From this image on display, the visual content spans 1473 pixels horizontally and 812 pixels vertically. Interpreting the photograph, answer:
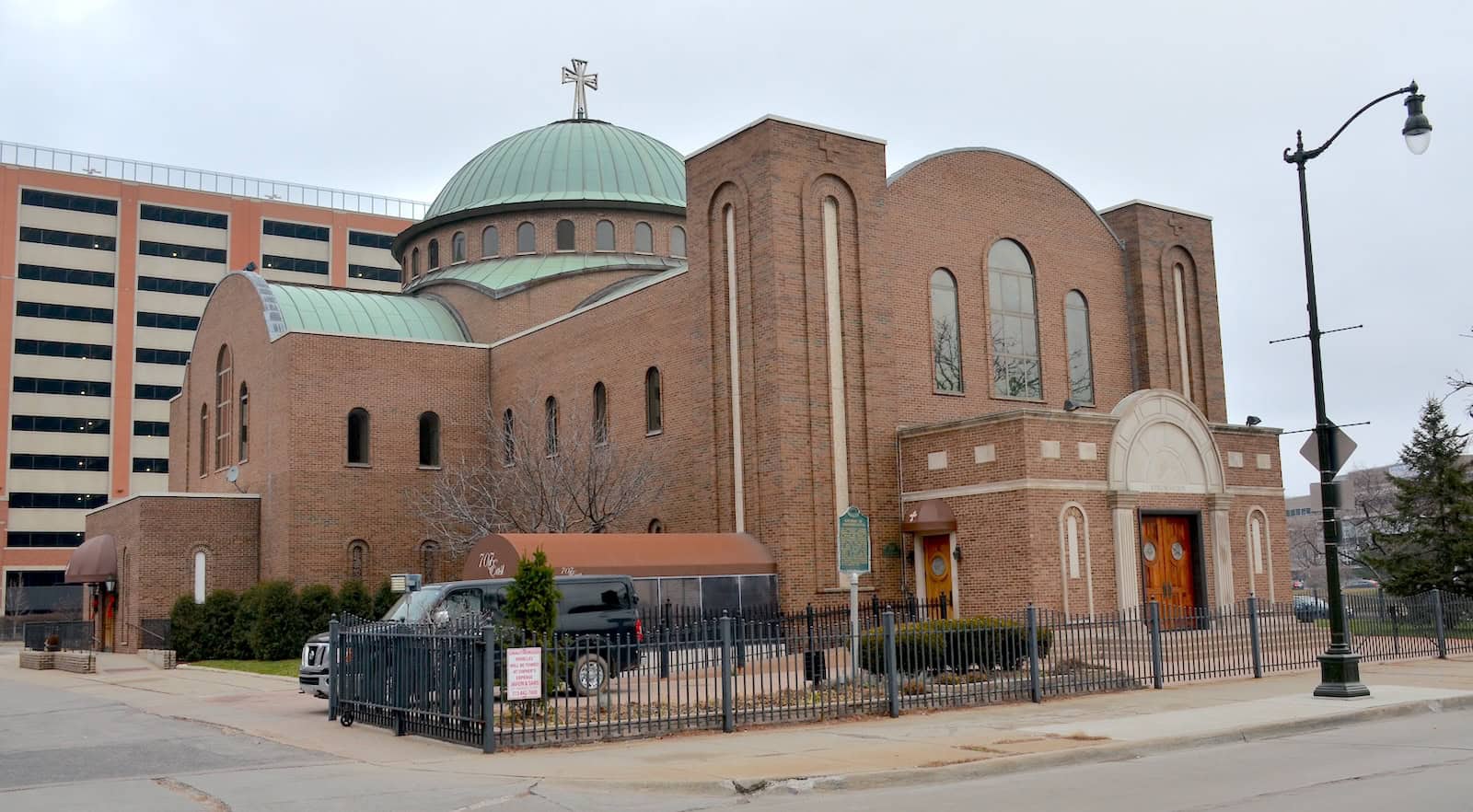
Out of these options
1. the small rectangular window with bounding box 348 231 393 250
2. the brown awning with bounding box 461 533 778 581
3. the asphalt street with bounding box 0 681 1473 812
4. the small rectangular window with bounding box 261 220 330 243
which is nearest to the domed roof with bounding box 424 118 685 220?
the brown awning with bounding box 461 533 778 581

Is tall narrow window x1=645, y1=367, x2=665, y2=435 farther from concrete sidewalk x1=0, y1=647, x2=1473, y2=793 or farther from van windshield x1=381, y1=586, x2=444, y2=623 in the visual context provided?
concrete sidewalk x1=0, y1=647, x2=1473, y2=793

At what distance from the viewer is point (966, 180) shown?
32.5m

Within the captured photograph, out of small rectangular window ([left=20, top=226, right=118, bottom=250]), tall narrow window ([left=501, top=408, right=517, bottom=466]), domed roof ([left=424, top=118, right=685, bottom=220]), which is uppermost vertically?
small rectangular window ([left=20, top=226, right=118, bottom=250])

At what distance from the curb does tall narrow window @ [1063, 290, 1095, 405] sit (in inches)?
707

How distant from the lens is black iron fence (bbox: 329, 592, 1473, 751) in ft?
51.5

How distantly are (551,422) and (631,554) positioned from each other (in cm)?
1146

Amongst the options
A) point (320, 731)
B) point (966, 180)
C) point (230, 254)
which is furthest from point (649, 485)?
point (230, 254)

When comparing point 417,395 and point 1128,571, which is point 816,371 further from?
point 417,395

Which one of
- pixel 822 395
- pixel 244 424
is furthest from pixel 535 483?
pixel 244 424

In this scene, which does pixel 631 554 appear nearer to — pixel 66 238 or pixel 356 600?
pixel 356 600

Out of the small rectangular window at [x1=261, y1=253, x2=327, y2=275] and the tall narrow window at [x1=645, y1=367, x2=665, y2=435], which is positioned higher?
the small rectangular window at [x1=261, y1=253, x2=327, y2=275]

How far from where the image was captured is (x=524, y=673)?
51.0 ft

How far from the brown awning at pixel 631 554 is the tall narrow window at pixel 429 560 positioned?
40.9 ft

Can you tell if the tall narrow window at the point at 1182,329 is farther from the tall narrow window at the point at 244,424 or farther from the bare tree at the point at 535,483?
the tall narrow window at the point at 244,424
